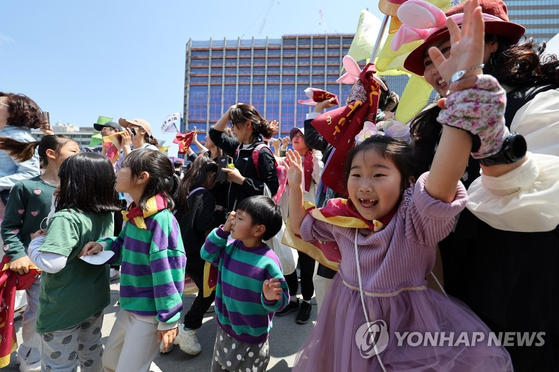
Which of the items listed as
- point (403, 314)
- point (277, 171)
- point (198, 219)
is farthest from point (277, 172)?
point (403, 314)

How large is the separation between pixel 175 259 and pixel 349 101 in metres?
1.21

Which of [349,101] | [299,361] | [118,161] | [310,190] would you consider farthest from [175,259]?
[118,161]

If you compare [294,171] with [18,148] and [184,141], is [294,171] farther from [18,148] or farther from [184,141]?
[184,141]

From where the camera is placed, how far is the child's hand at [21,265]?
73.0 inches

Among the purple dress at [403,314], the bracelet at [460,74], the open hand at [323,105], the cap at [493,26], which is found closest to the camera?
the bracelet at [460,74]

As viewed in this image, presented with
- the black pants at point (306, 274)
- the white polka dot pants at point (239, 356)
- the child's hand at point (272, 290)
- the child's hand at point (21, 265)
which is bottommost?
the black pants at point (306, 274)

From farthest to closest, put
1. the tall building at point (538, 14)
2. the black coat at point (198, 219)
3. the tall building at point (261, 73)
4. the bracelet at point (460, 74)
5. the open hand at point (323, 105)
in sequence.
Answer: the tall building at point (261, 73) → the tall building at point (538, 14) → the black coat at point (198, 219) → the open hand at point (323, 105) → the bracelet at point (460, 74)

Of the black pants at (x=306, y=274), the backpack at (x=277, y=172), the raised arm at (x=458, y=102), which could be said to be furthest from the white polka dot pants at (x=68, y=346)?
the raised arm at (x=458, y=102)

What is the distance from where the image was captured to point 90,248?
1.65 meters

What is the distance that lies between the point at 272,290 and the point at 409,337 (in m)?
0.72

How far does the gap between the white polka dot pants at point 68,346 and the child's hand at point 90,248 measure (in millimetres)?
388

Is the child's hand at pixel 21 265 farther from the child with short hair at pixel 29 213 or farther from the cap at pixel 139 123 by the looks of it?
the cap at pixel 139 123

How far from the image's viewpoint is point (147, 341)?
1.60 metres

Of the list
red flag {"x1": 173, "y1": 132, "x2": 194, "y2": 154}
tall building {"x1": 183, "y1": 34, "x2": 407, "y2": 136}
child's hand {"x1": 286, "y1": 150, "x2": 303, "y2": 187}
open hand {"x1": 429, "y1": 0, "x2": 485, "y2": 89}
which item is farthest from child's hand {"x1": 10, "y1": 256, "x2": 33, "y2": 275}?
tall building {"x1": 183, "y1": 34, "x2": 407, "y2": 136}
